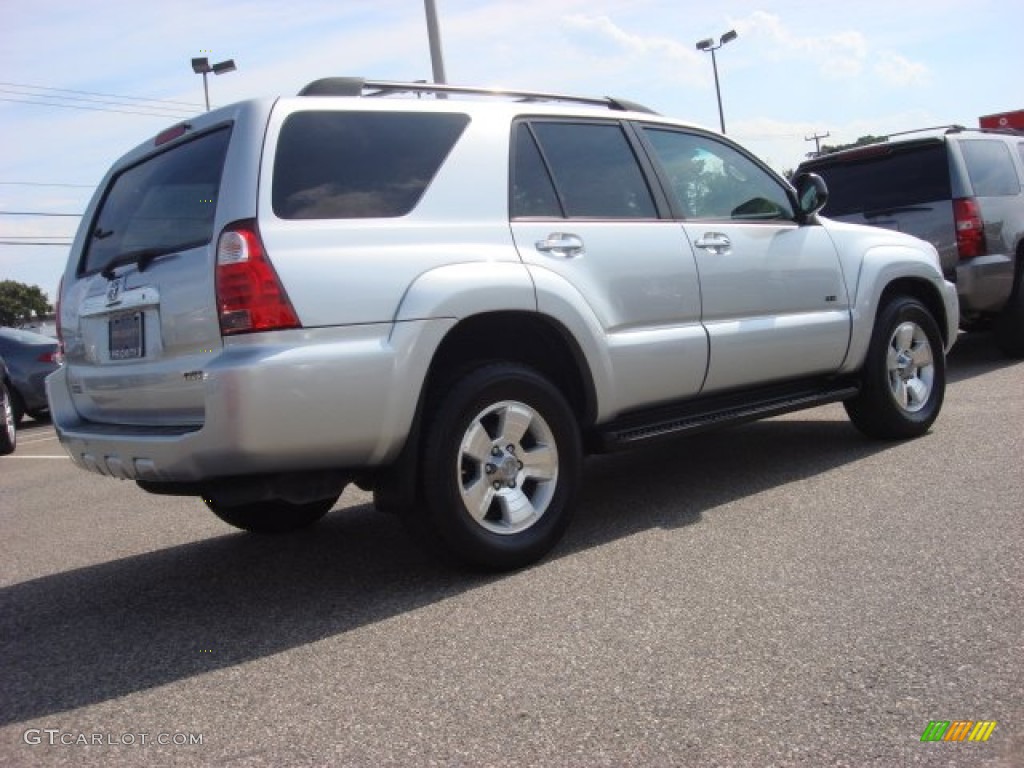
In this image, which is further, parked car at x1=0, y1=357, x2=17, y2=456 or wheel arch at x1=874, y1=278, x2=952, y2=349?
parked car at x1=0, y1=357, x2=17, y2=456

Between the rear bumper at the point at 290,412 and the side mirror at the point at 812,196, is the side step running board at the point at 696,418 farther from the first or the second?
the rear bumper at the point at 290,412

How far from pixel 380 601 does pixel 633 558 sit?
1045 mm

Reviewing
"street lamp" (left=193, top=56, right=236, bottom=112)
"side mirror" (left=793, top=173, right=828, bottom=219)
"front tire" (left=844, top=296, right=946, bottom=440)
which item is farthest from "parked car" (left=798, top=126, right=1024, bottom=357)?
"street lamp" (left=193, top=56, right=236, bottom=112)

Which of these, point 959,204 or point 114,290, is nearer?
point 114,290

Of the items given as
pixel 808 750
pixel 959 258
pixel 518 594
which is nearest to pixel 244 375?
pixel 518 594

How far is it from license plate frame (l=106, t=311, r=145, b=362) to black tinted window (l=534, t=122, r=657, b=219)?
6.06 ft

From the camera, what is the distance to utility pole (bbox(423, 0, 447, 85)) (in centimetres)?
1513

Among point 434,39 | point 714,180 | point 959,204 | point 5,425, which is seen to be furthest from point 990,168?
point 5,425

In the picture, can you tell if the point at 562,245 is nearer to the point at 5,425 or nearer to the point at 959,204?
the point at 959,204

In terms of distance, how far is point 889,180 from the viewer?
8.70 m

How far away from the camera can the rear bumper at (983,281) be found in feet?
Answer: 27.3

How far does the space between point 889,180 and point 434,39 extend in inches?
336

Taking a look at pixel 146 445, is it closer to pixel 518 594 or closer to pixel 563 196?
pixel 518 594

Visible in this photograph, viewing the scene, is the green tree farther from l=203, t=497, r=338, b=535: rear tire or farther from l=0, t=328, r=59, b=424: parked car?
l=203, t=497, r=338, b=535: rear tire
